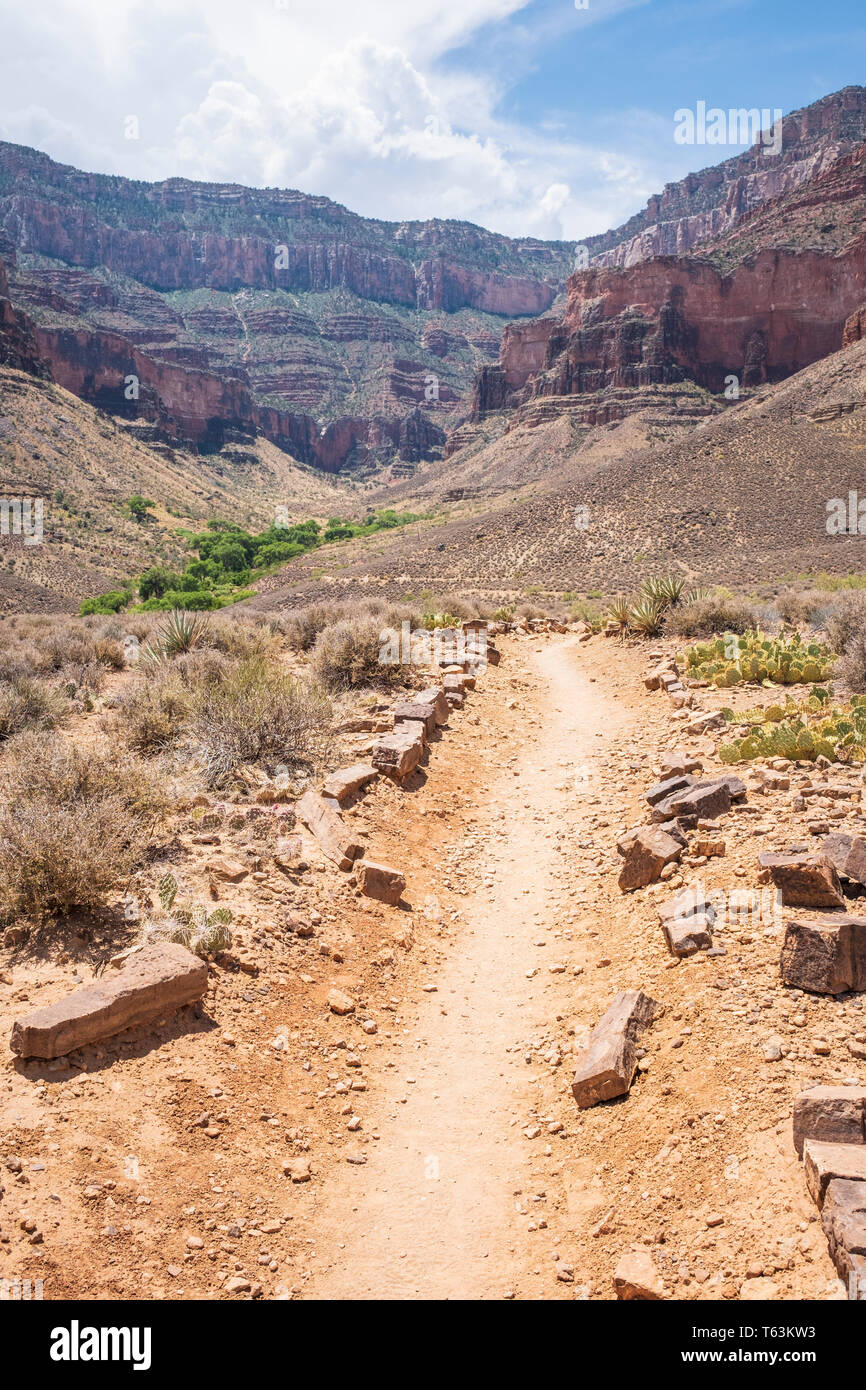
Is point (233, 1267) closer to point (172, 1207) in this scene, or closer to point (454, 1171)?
point (172, 1207)

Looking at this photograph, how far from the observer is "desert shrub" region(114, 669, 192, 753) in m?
8.93

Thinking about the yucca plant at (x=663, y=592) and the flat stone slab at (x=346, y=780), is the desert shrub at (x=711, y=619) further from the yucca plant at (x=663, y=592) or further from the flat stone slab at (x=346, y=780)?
the flat stone slab at (x=346, y=780)

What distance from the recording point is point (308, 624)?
52.8 feet

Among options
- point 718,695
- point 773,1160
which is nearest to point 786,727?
point 718,695

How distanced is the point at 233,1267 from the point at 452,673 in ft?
32.2

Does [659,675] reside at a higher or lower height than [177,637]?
lower

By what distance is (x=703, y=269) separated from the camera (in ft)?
296

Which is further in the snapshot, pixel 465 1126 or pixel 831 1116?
pixel 465 1126

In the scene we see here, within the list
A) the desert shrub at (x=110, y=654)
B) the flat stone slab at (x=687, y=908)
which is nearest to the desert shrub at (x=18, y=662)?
the desert shrub at (x=110, y=654)

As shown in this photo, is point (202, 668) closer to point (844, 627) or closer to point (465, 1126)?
point (465, 1126)

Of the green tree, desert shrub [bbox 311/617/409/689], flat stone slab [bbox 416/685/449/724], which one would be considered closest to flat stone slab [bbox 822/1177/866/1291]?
flat stone slab [bbox 416/685/449/724]

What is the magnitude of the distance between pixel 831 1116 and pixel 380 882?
393cm

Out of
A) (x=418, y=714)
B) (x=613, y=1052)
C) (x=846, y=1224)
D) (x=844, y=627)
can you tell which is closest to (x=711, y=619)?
(x=844, y=627)

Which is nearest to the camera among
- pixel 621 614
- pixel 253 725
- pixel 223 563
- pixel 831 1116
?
pixel 831 1116
